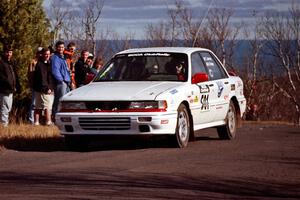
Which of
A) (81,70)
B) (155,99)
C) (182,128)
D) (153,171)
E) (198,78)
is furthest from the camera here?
(81,70)

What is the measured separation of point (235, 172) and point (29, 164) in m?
2.79

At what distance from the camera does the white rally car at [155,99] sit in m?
12.2

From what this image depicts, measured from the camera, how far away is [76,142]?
12867 millimetres

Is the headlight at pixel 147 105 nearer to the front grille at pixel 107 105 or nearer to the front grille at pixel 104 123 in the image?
the front grille at pixel 107 105

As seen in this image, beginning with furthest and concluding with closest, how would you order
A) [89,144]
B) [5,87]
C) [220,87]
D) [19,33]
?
[19,33] < [5,87] < [220,87] < [89,144]

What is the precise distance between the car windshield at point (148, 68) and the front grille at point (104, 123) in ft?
4.69

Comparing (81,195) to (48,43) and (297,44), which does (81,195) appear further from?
(297,44)

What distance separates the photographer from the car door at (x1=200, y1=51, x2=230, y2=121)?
46.2ft

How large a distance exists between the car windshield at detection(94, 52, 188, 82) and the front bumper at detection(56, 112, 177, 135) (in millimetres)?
1161

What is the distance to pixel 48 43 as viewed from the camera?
66.6 feet

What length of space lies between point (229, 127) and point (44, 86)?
4137 millimetres

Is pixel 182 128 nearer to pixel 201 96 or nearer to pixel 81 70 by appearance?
pixel 201 96

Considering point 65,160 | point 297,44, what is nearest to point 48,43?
point 65,160

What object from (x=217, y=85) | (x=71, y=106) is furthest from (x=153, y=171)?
(x=217, y=85)
